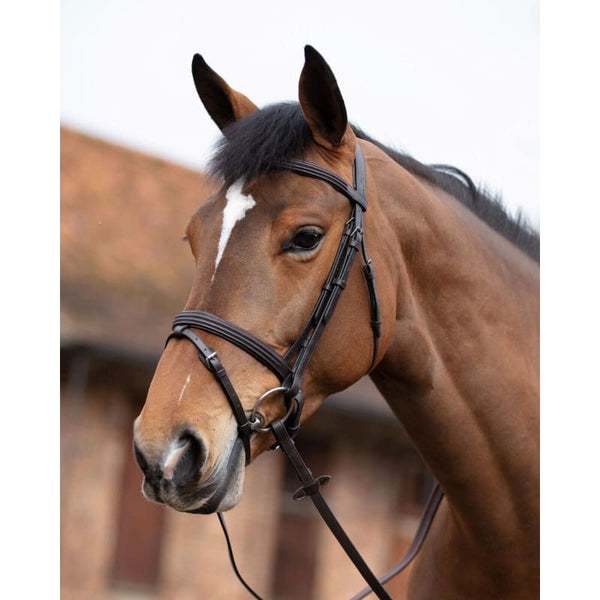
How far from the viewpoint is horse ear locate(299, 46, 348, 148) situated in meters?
2.30

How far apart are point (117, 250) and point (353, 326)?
24.7 feet

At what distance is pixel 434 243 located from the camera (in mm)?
2668

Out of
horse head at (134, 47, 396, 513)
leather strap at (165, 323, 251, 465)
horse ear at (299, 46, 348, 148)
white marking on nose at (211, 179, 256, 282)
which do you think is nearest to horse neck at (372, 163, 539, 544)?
horse head at (134, 47, 396, 513)

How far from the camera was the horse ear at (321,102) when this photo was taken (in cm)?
230

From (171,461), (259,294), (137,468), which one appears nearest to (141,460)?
(171,461)

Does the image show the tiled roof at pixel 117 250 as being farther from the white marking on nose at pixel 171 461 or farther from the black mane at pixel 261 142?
the white marking on nose at pixel 171 461

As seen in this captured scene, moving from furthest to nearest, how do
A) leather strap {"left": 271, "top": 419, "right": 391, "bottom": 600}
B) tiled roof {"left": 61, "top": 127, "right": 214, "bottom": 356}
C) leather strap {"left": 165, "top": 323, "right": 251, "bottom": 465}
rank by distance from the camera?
tiled roof {"left": 61, "top": 127, "right": 214, "bottom": 356} → leather strap {"left": 271, "top": 419, "right": 391, "bottom": 600} → leather strap {"left": 165, "top": 323, "right": 251, "bottom": 465}

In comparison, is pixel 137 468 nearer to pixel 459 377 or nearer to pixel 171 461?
pixel 459 377

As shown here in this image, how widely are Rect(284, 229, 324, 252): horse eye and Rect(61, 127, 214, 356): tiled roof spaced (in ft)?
20.5

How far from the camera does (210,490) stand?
204cm

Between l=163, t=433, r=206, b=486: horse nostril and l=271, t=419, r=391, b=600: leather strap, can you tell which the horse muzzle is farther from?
l=271, t=419, r=391, b=600: leather strap

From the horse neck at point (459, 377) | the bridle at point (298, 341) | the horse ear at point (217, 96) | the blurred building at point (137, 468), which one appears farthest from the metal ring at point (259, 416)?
the blurred building at point (137, 468)

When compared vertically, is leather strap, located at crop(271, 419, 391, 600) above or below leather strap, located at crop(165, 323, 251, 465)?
below
